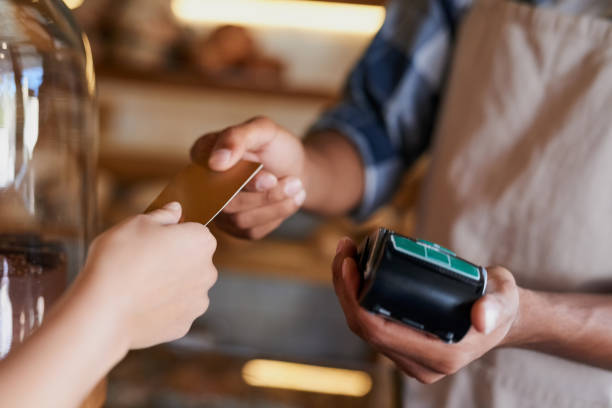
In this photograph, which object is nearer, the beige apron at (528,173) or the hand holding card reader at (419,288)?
the hand holding card reader at (419,288)

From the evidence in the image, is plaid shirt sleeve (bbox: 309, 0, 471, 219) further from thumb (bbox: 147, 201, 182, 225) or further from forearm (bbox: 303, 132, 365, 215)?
thumb (bbox: 147, 201, 182, 225)

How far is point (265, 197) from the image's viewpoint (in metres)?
0.54

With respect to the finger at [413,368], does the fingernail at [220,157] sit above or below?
above

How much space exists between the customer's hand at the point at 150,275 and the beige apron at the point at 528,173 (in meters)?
0.34

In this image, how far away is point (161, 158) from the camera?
172 centimetres

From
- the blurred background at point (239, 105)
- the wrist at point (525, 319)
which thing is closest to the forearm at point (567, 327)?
the wrist at point (525, 319)

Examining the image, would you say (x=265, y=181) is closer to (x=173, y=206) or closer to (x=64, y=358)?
(x=173, y=206)

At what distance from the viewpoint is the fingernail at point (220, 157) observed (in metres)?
0.46

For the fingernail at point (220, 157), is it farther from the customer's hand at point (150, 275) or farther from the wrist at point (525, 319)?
the wrist at point (525, 319)

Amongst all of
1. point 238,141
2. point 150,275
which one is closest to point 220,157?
point 238,141

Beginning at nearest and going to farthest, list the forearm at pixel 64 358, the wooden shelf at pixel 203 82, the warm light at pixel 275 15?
1. the forearm at pixel 64 358
2. the wooden shelf at pixel 203 82
3. the warm light at pixel 275 15

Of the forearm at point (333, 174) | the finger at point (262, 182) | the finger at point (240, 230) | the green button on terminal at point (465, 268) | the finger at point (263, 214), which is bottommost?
the forearm at point (333, 174)

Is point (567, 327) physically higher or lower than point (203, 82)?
higher

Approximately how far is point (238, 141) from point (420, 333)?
0.72ft
